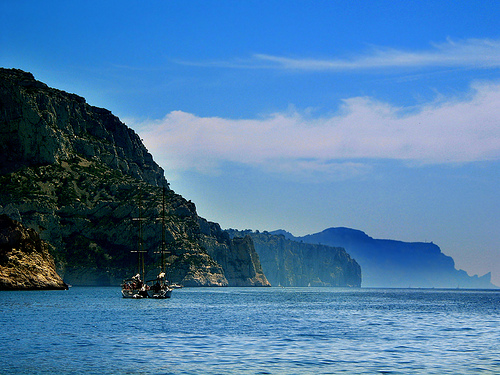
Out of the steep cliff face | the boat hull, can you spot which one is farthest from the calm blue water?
the steep cliff face

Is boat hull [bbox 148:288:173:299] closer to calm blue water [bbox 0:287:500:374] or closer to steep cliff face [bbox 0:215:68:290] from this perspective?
steep cliff face [bbox 0:215:68:290]

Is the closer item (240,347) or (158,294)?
(240,347)

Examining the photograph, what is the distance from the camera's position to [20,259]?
160000 mm

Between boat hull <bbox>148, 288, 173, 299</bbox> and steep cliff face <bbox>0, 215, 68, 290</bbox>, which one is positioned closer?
boat hull <bbox>148, 288, 173, 299</bbox>

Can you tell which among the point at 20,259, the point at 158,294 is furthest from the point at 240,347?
the point at 20,259

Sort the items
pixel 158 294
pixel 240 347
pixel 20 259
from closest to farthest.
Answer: pixel 240 347 < pixel 158 294 < pixel 20 259

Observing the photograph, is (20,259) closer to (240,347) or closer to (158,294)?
(158,294)

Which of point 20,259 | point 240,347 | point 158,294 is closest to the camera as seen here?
point 240,347

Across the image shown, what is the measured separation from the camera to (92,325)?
228 ft

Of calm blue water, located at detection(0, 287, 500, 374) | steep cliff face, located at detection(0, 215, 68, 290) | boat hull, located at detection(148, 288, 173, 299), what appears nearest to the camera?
calm blue water, located at detection(0, 287, 500, 374)

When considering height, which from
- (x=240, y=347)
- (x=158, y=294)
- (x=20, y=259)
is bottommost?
(x=240, y=347)

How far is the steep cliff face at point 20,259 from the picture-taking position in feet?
512

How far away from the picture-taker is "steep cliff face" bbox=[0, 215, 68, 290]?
156 m

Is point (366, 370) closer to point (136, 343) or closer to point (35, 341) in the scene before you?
point (136, 343)
